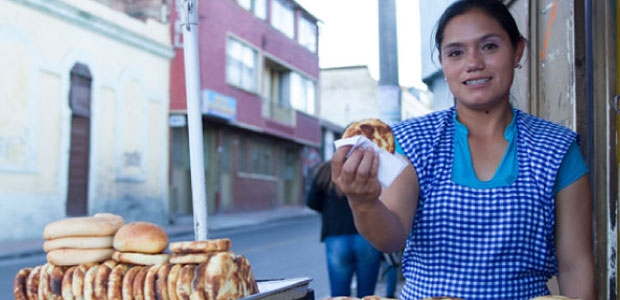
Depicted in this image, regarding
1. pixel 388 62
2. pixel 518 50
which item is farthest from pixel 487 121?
pixel 388 62

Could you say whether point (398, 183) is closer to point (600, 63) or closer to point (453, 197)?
point (453, 197)

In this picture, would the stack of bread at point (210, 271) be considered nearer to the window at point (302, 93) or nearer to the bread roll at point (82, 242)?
the bread roll at point (82, 242)

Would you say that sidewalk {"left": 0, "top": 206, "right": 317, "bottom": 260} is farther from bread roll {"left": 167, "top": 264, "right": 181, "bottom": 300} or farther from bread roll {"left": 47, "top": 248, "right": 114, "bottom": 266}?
bread roll {"left": 167, "top": 264, "right": 181, "bottom": 300}

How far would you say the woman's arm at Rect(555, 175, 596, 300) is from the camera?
199cm

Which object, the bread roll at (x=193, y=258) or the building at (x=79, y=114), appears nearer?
Result: the bread roll at (x=193, y=258)

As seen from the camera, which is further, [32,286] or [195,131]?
[195,131]

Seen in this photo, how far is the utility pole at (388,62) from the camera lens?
680 cm

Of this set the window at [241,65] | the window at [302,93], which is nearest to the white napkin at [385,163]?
the window at [241,65]

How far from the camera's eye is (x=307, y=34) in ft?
A: 109

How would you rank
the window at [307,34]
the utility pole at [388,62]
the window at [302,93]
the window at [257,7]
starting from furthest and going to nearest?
the window at [307,34], the window at [302,93], the window at [257,7], the utility pole at [388,62]

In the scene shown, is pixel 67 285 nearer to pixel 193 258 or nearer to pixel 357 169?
pixel 193 258

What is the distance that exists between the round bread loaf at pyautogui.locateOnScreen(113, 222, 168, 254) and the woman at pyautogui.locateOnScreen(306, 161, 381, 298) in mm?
3575

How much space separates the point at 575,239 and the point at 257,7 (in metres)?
26.0

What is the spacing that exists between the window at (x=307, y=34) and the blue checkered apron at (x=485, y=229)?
3049 cm
